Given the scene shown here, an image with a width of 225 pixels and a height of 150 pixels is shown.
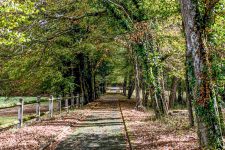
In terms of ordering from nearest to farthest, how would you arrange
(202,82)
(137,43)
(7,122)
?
(202,82), (137,43), (7,122)

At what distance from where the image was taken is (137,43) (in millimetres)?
20156

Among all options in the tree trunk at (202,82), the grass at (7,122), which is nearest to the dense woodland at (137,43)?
the tree trunk at (202,82)

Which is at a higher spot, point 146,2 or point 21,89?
point 146,2

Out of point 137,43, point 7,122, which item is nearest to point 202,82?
point 137,43

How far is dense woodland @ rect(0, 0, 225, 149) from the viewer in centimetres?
912

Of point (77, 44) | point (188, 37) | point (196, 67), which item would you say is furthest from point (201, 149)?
point (77, 44)

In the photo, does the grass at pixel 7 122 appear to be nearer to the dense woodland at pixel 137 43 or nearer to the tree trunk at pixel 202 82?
the dense woodland at pixel 137 43

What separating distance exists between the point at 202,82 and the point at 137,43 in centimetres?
1142

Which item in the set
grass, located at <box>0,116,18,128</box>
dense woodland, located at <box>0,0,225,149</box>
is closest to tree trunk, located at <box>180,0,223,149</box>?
dense woodland, located at <box>0,0,225,149</box>

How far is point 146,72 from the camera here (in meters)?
20.1

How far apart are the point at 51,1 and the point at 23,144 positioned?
40.0ft

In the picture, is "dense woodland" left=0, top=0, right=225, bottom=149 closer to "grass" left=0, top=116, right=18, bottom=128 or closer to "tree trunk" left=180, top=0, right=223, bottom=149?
"tree trunk" left=180, top=0, right=223, bottom=149

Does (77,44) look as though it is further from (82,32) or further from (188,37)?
(188,37)

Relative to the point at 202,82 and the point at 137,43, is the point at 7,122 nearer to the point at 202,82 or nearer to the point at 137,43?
the point at 137,43
